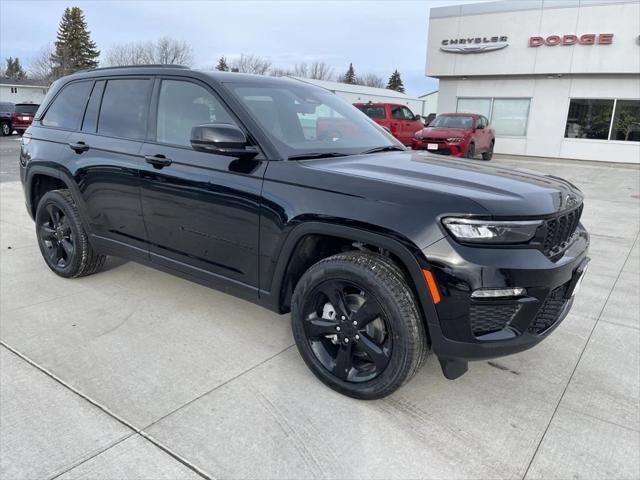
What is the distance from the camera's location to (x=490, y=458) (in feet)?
7.86

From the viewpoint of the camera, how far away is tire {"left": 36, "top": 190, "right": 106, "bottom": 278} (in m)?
4.27

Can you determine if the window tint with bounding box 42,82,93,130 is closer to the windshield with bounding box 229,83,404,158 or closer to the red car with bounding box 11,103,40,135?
the windshield with bounding box 229,83,404,158

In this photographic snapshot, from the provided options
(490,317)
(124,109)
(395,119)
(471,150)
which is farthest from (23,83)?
(490,317)

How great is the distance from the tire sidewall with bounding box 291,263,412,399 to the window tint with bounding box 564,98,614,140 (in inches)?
778

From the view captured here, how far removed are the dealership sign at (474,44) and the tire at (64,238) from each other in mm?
19581

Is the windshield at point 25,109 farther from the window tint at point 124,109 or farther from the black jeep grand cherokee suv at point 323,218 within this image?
the window tint at point 124,109

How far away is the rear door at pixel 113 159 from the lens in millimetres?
3678

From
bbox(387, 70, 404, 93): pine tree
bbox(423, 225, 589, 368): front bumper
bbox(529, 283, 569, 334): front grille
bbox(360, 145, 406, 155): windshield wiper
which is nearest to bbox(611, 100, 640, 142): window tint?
bbox(360, 145, 406, 155): windshield wiper

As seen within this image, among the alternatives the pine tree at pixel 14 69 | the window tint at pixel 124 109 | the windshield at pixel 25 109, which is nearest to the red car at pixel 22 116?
the windshield at pixel 25 109

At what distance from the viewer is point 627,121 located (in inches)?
726

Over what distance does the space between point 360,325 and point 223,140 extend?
1287 millimetres

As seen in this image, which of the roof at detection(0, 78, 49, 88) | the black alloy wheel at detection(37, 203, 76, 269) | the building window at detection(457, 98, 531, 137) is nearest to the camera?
the black alloy wheel at detection(37, 203, 76, 269)

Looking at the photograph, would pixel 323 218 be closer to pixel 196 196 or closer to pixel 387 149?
pixel 196 196

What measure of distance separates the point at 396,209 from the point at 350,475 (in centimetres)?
124
